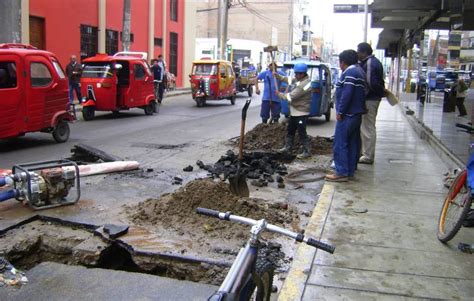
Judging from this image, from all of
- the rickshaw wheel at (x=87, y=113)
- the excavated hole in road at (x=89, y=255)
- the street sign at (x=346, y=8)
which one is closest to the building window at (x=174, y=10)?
the street sign at (x=346, y=8)

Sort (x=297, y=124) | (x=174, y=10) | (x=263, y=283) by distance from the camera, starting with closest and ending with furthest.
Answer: (x=263, y=283)
(x=297, y=124)
(x=174, y=10)

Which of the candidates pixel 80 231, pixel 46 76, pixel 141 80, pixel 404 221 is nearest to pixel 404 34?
pixel 141 80

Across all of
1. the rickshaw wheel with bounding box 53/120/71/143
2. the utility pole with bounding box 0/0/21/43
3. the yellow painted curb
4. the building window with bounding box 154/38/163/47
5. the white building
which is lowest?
the yellow painted curb

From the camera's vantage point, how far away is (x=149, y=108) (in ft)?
60.0

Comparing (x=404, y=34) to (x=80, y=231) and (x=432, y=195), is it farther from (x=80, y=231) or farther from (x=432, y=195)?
(x=80, y=231)

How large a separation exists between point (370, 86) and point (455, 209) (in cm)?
376

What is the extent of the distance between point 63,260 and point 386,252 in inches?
121

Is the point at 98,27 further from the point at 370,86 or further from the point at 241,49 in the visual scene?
the point at 241,49

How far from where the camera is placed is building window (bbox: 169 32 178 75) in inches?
1267

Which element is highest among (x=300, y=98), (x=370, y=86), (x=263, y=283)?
(x=370, y=86)

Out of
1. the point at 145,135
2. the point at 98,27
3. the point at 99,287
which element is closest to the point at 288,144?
the point at 145,135

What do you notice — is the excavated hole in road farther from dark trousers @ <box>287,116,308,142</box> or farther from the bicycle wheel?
dark trousers @ <box>287,116,308,142</box>

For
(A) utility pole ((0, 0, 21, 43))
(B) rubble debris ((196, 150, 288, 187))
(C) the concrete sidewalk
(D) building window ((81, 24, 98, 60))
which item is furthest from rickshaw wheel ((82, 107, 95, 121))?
(C) the concrete sidewalk

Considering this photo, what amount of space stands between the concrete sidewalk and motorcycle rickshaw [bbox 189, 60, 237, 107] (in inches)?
570
